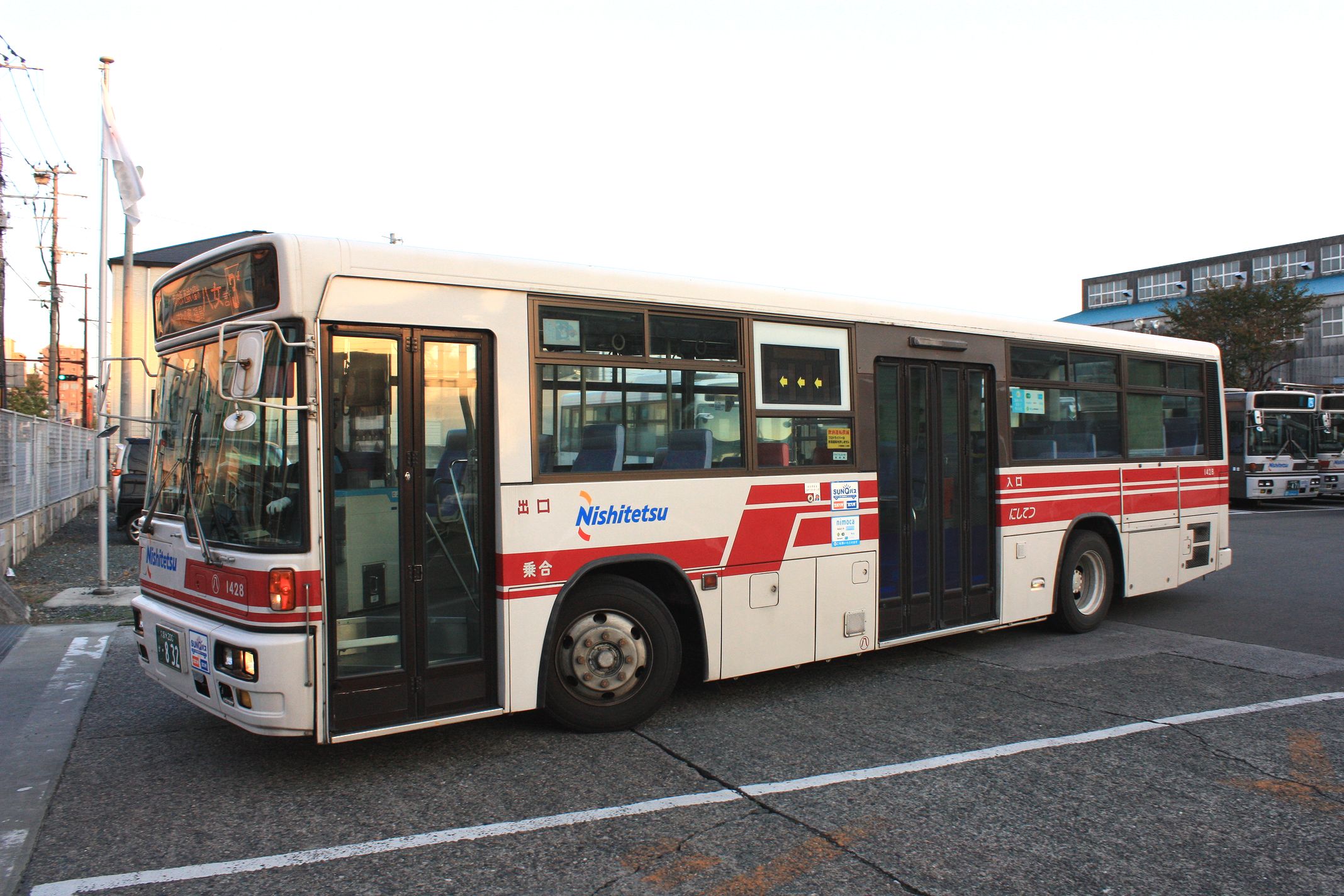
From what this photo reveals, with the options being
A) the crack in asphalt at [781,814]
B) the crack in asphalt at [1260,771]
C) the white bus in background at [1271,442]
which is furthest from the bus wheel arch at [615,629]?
the white bus in background at [1271,442]

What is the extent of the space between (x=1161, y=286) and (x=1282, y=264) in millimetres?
9001

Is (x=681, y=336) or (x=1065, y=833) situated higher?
(x=681, y=336)

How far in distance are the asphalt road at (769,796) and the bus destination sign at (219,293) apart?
2.50 m

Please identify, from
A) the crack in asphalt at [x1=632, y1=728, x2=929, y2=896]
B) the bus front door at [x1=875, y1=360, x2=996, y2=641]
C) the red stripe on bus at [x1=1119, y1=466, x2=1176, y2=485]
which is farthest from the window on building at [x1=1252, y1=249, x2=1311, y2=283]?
the crack in asphalt at [x1=632, y1=728, x2=929, y2=896]

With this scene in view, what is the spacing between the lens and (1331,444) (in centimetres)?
2544

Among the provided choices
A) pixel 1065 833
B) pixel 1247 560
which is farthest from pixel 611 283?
pixel 1247 560

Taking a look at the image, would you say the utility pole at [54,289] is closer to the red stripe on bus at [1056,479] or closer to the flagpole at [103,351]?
the flagpole at [103,351]

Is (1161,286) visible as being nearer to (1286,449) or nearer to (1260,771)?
(1286,449)

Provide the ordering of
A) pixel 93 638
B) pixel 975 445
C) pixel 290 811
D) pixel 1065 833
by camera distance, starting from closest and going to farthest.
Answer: pixel 1065 833
pixel 290 811
pixel 975 445
pixel 93 638

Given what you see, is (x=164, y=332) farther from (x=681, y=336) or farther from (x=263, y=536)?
(x=681, y=336)

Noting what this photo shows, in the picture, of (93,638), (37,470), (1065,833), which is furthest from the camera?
(37,470)

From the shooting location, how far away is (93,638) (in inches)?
347

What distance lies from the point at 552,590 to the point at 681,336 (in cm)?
181

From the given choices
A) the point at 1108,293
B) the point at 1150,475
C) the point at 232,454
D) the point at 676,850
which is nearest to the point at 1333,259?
the point at 1108,293
